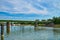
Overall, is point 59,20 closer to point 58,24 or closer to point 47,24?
point 58,24

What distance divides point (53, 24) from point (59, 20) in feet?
18.3

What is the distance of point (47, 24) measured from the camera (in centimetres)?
10969

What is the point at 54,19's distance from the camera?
105 metres

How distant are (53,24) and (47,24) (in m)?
7.90

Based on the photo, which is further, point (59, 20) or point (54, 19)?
point (54, 19)

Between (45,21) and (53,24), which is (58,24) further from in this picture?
(45,21)

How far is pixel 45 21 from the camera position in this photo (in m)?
108

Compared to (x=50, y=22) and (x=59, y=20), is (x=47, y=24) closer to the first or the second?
(x=50, y=22)

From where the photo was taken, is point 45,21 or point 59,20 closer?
point 59,20

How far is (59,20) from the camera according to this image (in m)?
98.2

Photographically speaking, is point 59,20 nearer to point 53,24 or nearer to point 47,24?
point 53,24

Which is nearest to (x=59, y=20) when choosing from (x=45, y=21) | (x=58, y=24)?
(x=58, y=24)

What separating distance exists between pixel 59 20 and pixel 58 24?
4.29 m

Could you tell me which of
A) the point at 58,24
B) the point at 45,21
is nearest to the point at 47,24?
the point at 45,21
